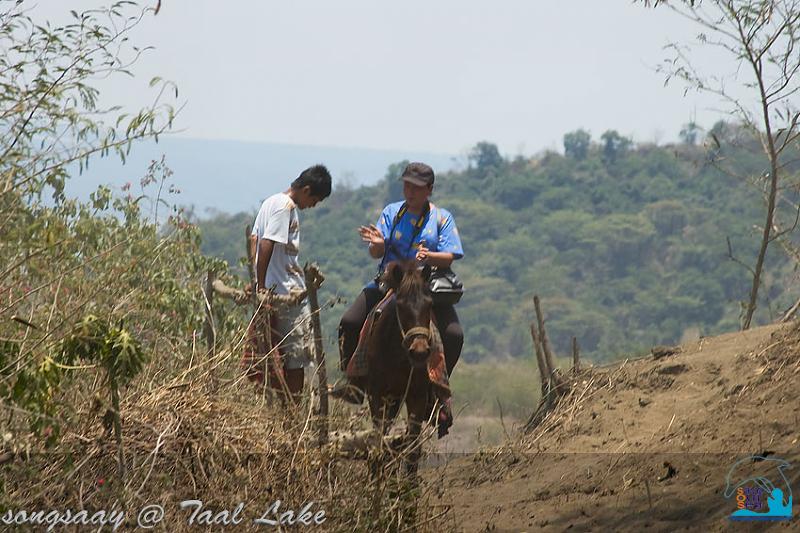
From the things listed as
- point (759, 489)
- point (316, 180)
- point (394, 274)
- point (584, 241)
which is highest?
point (316, 180)

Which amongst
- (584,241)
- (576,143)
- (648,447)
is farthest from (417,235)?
(576,143)

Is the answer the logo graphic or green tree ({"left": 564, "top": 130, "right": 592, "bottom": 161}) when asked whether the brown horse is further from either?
green tree ({"left": 564, "top": 130, "right": 592, "bottom": 161})

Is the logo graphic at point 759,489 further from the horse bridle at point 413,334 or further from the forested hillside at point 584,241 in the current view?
the forested hillside at point 584,241

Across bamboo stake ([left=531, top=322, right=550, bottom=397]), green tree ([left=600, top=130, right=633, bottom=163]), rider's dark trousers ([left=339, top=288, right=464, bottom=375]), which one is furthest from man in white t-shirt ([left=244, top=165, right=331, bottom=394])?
green tree ([left=600, top=130, right=633, bottom=163])

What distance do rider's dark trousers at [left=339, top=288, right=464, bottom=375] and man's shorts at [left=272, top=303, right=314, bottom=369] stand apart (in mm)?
358

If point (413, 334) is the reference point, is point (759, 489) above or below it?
below

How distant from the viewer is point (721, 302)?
5678 cm

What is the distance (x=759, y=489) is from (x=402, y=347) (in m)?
2.31

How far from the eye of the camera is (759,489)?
21.7ft

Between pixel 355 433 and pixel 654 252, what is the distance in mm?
62232

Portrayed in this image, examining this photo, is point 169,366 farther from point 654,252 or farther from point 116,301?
point 654,252

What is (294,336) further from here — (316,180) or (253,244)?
(316,180)

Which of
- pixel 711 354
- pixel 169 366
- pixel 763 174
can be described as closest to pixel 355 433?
pixel 169 366

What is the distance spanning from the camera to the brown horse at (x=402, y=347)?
7863mm
